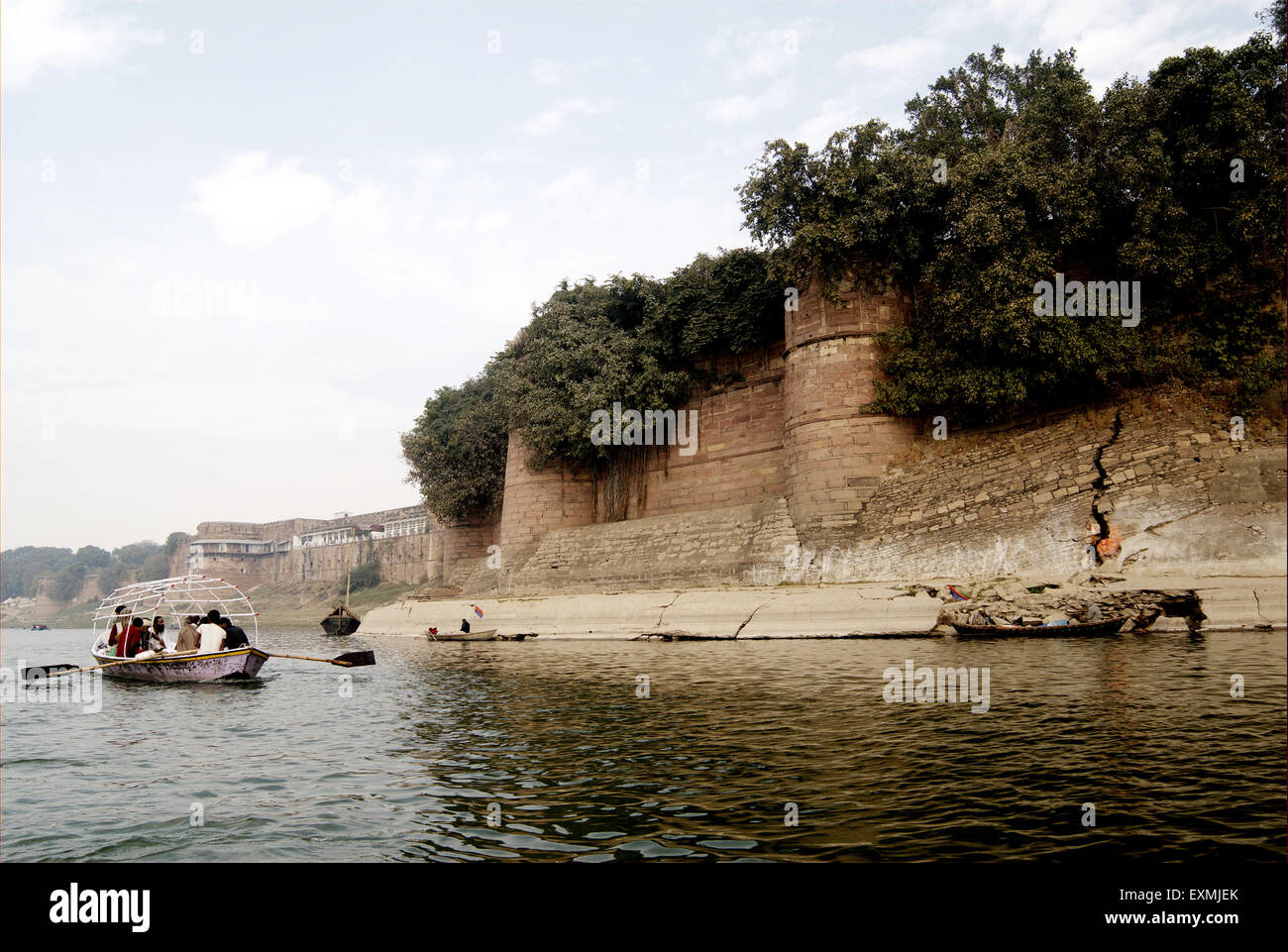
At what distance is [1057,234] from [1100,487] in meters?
6.86

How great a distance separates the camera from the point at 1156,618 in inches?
707

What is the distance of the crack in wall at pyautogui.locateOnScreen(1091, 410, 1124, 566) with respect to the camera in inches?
802

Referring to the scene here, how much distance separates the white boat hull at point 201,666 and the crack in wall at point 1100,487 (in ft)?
59.8

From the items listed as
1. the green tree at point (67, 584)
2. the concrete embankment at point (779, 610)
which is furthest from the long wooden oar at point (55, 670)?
the green tree at point (67, 584)

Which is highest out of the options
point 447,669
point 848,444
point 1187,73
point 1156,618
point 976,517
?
point 1187,73

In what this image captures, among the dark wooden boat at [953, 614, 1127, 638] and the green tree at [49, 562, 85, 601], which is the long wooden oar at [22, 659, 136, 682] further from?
the green tree at [49, 562, 85, 601]

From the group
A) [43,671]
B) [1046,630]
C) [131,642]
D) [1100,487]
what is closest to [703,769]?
[1046,630]

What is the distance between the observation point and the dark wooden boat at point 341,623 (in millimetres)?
41969

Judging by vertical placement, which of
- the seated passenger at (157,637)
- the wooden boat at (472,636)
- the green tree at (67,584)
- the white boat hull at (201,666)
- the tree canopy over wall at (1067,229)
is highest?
the tree canopy over wall at (1067,229)

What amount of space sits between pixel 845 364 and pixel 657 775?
800 inches

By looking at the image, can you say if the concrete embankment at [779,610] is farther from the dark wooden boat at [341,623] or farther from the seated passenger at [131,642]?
the seated passenger at [131,642]

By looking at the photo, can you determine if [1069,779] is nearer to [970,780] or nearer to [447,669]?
[970,780]
